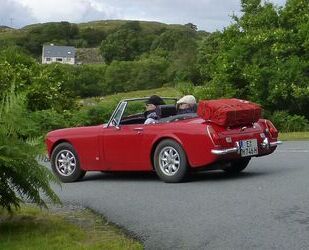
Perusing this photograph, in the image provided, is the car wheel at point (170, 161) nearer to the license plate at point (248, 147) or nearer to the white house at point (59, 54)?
the license plate at point (248, 147)

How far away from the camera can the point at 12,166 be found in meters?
6.57

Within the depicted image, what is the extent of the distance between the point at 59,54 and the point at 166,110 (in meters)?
156

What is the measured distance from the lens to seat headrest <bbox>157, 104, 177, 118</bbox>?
11.4 m

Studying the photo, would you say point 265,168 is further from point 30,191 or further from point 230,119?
point 30,191

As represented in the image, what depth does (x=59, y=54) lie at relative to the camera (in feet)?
539

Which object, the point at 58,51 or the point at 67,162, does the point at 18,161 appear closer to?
the point at 67,162

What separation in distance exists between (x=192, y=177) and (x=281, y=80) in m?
Result: 18.8

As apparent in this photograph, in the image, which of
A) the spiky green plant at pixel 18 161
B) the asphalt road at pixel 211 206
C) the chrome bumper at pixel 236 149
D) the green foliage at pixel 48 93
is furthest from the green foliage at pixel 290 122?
the spiky green plant at pixel 18 161

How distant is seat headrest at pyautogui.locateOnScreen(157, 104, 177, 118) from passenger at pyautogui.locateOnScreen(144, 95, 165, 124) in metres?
0.10

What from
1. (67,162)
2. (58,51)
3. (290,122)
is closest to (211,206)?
(67,162)

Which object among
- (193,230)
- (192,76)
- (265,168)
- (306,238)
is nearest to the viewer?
(306,238)

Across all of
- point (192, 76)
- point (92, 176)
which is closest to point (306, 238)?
point (92, 176)

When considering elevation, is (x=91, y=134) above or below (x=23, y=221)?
above

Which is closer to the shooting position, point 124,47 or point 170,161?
point 170,161
